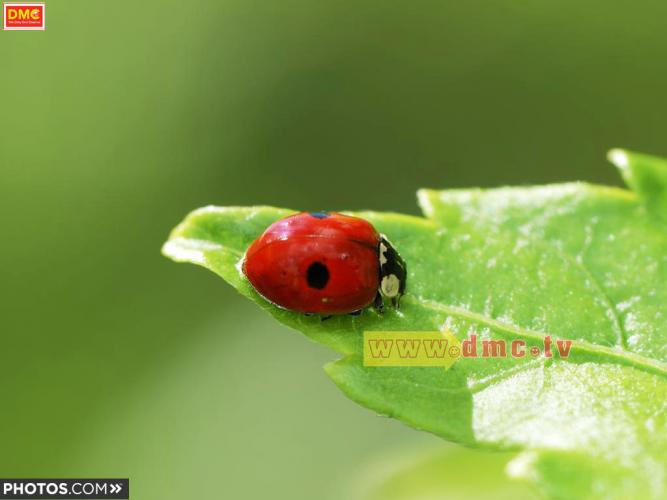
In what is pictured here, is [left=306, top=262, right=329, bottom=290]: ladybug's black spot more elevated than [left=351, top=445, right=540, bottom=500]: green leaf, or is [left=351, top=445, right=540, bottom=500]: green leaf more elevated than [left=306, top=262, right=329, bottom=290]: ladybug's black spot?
[left=306, top=262, right=329, bottom=290]: ladybug's black spot

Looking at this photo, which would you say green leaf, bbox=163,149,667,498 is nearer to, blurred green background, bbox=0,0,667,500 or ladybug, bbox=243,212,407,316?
ladybug, bbox=243,212,407,316

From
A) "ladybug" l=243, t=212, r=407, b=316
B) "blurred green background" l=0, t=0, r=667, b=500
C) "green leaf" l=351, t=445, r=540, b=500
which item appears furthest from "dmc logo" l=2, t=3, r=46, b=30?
"green leaf" l=351, t=445, r=540, b=500

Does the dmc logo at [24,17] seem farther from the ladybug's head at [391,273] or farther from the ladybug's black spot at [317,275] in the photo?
the ladybug's head at [391,273]

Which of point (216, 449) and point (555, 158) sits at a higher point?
point (555, 158)

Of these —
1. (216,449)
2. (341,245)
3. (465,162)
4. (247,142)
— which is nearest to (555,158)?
(465,162)

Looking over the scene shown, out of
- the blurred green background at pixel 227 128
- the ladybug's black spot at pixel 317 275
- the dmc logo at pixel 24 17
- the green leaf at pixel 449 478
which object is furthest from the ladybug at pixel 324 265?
the dmc logo at pixel 24 17

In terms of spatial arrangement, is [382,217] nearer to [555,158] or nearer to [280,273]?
[280,273]
